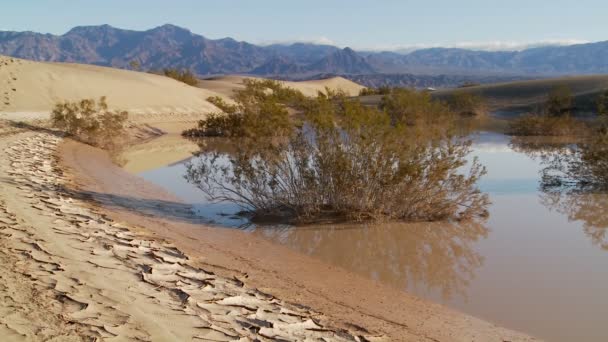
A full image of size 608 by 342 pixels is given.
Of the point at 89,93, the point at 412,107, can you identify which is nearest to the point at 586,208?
the point at 412,107

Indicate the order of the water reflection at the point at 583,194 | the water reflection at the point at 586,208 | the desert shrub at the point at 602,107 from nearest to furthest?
the water reflection at the point at 586,208, the water reflection at the point at 583,194, the desert shrub at the point at 602,107

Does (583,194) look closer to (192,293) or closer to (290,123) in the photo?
(290,123)

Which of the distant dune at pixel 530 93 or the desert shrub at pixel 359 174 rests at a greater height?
the distant dune at pixel 530 93

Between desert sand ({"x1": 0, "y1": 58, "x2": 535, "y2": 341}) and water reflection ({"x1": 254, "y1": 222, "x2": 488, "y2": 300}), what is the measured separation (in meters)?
0.43

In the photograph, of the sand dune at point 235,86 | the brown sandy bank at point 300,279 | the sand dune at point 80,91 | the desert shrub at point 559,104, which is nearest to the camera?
the brown sandy bank at point 300,279

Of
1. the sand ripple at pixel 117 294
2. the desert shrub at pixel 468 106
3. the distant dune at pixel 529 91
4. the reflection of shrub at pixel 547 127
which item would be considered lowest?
the sand ripple at pixel 117 294

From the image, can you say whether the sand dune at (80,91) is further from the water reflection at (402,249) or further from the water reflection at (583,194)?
the water reflection at (583,194)

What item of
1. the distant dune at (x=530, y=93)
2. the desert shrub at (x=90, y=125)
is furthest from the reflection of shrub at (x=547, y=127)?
the desert shrub at (x=90, y=125)

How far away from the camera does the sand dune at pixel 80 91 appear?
90.5ft

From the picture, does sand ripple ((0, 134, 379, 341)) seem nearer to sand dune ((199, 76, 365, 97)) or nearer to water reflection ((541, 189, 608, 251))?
water reflection ((541, 189, 608, 251))

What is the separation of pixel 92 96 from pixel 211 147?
1311 centimetres

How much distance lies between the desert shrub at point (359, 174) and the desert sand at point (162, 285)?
1342 millimetres

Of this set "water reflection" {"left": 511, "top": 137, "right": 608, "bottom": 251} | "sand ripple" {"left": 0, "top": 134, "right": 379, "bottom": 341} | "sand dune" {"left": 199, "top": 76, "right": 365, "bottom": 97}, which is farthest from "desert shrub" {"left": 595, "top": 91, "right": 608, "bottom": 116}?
"sand dune" {"left": 199, "top": 76, "right": 365, "bottom": 97}

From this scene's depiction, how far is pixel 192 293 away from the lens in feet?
16.9
